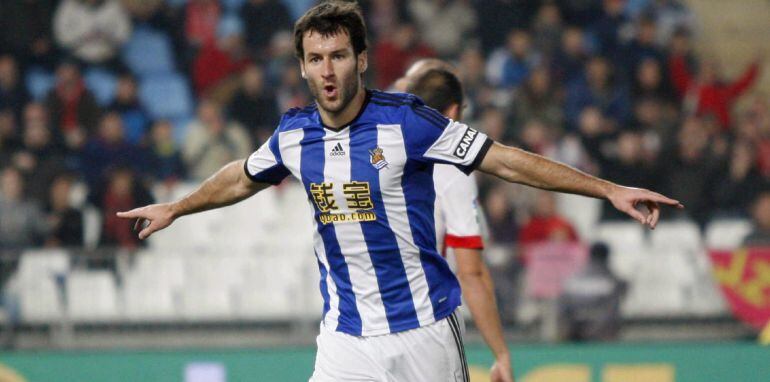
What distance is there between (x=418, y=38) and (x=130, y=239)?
4085 millimetres

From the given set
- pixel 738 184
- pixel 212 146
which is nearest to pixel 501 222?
pixel 738 184

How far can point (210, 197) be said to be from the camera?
15.7 feet

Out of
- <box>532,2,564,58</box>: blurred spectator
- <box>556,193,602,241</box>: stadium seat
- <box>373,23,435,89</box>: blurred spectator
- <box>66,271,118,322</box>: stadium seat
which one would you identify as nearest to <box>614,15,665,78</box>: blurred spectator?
<box>532,2,564,58</box>: blurred spectator

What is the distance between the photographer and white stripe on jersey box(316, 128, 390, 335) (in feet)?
14.8

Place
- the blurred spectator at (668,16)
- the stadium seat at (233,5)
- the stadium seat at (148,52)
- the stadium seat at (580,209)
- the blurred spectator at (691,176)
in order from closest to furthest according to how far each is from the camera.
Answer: the stadium seat at (580,209) < the blurred spectator at (691,176) < the blurred spectator at (668,16) < the stadium seat at (148,52) < the stadium seat at (233,5)

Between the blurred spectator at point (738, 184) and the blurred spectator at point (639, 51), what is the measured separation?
181 cm

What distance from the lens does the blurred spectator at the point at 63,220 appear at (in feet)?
33.7

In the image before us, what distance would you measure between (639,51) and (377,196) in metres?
8.67

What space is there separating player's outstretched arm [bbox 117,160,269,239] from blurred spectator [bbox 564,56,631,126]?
7.67 meters

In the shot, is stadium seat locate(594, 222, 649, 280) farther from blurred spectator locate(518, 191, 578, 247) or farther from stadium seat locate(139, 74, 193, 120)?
stadium seat locate(139, 74, 193, 120)

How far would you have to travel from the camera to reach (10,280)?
8953 mm

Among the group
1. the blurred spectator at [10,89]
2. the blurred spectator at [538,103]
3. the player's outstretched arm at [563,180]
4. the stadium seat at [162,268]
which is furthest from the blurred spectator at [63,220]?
the player's outstretched arm at [563,180]

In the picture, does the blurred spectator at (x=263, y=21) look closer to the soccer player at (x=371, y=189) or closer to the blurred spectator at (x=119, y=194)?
the blurred spectator at (x=119, y=194)

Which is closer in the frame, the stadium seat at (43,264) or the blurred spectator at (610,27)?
the stadium seat at (43,264)
